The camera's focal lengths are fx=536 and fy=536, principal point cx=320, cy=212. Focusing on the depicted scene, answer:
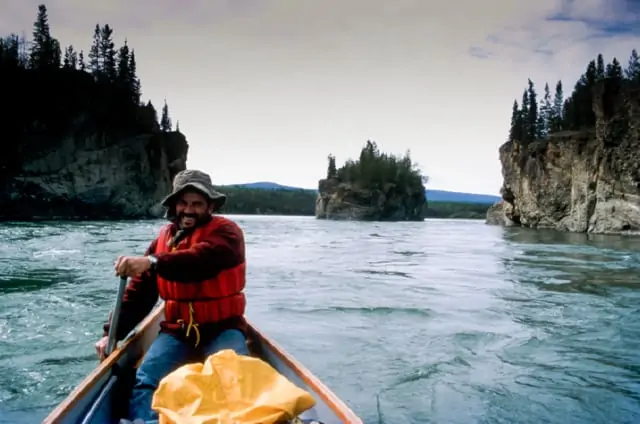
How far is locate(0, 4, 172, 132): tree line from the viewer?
6106 cm

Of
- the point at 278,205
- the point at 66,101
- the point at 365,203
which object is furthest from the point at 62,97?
the point at 278,205

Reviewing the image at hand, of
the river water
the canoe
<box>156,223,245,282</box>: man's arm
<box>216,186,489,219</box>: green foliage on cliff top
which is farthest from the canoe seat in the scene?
<box>216,186,489,219</box>: green foliage on cliff top

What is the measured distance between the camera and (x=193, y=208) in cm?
405

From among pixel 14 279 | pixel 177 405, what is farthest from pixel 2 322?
pixel 177 405

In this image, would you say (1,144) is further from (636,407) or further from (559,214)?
(636,407)

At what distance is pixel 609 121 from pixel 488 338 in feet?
124

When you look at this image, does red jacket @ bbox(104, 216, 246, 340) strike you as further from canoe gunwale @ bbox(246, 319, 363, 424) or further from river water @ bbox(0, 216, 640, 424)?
river water @ bbox(0, 216, 640, 424)

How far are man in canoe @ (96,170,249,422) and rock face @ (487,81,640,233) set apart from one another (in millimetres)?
37668

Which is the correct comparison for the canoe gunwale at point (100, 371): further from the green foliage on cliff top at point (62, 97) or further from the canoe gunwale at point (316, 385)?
the green foliage on cliff top at point (62, 97)

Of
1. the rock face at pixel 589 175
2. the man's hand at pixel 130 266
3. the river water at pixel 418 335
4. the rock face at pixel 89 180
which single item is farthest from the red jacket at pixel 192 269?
the rock face at pixel 89 180

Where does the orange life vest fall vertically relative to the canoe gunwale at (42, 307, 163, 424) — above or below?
above

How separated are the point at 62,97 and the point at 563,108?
65.5 meters

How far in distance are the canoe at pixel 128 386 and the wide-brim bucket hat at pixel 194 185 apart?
3.91ft

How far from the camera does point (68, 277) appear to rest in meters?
11.9
